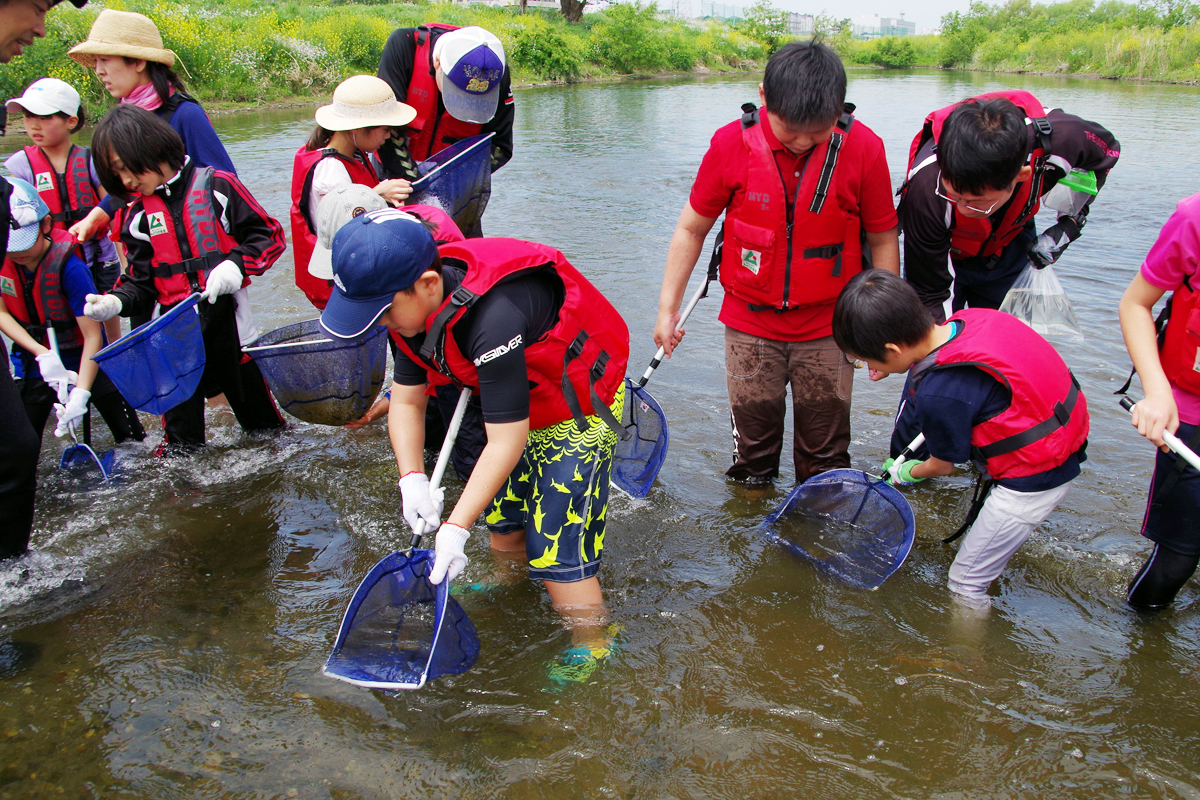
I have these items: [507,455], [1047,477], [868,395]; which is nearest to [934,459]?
[1047,477]

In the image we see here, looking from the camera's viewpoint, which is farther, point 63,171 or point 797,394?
point 63,171

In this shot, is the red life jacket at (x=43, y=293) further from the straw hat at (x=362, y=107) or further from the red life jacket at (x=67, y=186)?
the straw hat at (x=362, y=107)

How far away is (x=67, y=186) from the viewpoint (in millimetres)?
4285

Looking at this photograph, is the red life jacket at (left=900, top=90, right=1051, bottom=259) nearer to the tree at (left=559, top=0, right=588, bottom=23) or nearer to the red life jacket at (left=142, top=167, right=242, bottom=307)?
the red life jacket at (left=142, top=167, right=242, bottom=307)

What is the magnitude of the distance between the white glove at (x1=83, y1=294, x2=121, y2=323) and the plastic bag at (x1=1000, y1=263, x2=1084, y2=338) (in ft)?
13.2

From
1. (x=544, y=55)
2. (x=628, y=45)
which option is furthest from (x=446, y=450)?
(x=628, y=45)

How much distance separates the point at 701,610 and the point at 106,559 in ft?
8.08

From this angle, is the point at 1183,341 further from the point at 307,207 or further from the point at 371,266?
the point at 307,207

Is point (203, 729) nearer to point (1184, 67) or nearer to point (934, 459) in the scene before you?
point (934, 459)

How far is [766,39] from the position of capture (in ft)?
173

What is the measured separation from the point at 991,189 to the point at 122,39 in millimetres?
3899

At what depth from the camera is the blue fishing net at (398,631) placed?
2.24 m

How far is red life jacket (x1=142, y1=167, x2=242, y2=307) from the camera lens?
345 cm

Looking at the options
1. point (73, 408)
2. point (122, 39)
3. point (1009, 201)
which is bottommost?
point (73, 408)
